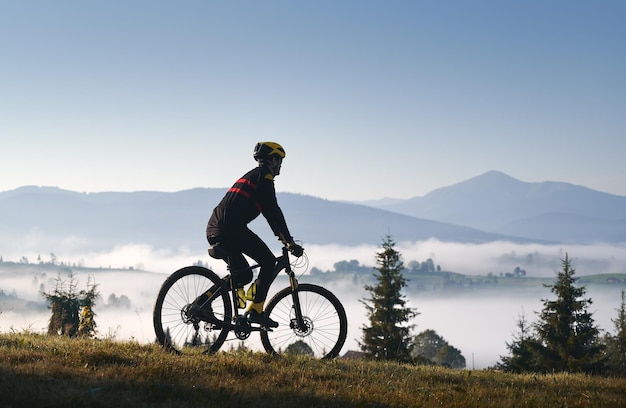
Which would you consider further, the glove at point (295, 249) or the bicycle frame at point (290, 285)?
the glove at point (295, 249)

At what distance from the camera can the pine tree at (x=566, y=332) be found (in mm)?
38188

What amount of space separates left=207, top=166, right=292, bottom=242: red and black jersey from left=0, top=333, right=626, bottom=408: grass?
2015mm

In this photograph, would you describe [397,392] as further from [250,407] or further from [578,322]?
[578,322]

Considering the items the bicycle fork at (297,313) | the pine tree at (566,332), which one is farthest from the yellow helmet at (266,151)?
the pine tree at (566,332)

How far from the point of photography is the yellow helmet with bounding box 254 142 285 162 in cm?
938

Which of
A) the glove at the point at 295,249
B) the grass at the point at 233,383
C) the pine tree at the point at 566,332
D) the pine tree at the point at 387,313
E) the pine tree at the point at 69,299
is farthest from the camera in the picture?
the pine tree at the point at 387,313

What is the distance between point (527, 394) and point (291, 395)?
365 cm

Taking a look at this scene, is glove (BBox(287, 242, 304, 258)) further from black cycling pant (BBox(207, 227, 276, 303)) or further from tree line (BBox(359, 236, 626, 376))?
tree line (BBox(359, 236, 626, 376))

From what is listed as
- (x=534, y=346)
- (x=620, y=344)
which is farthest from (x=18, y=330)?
(x=620, y=344)

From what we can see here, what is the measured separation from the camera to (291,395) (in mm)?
7289

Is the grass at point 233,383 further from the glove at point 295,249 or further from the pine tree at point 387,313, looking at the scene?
the pine tree at point 387,313

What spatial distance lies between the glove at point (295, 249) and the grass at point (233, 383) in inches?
64.0

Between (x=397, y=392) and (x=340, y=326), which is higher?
(x=340, y=326)

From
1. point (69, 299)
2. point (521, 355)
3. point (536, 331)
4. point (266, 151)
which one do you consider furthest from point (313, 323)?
point (536, 331)
